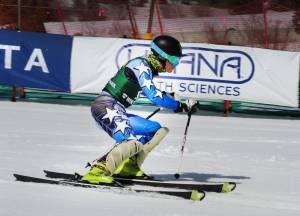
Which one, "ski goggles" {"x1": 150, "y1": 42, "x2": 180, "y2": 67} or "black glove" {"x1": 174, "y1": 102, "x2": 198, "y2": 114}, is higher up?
"ski goggles" {"x1": 150, "y1": 42, "x2": 180, "y2": 67}

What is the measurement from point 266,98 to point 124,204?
25.0 feet

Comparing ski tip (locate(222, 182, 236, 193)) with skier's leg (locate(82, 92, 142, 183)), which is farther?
ski tip (locate(222, 182, 236, 193))

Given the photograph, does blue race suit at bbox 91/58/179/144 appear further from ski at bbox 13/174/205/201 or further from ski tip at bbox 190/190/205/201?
ski tip at bbox 190/190/205/201

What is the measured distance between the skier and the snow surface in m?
0.32

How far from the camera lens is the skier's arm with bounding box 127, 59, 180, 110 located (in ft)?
21.5

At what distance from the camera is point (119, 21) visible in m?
16.9

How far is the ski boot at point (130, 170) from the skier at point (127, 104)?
245 millimetres

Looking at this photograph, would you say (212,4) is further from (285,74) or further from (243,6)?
(285,74)

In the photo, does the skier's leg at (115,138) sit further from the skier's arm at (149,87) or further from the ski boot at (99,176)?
the skier's arm at (149,87)

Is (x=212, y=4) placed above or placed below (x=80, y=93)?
above

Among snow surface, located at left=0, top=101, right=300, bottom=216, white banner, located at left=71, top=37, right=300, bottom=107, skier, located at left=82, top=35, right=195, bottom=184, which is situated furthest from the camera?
white banner, located at left=71, top=37, right=300, bottom=107

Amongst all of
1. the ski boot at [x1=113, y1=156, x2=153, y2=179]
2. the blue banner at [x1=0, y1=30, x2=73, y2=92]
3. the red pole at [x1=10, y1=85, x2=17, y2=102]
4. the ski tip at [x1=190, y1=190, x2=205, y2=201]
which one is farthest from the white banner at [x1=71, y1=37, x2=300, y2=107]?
the ski tip at [x1=190, y1=190, x2=205, y2=201]

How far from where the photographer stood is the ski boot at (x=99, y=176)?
671 centimetres

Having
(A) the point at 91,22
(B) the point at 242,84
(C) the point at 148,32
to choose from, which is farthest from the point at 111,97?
(A) the point at 91,22
